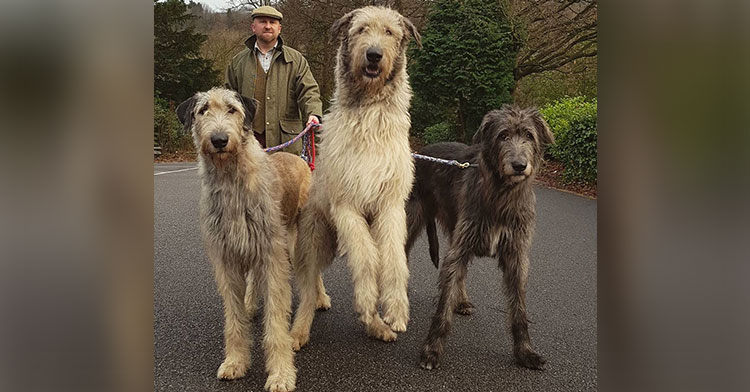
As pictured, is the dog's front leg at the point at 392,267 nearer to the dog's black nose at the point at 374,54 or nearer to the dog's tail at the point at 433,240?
the dog's black nose at the point at 374,54

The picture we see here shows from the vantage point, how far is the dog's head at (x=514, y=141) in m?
3.17

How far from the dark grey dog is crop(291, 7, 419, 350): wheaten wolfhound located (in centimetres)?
39

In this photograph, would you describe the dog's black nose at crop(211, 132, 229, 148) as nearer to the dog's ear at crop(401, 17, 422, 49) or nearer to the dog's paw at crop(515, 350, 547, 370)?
the dog's ear at crop(401, 17, 422, 49)

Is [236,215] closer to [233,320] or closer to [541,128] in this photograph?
[233,320]

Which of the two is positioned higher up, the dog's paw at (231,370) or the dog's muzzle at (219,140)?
the dog's muzzle at (219,140)

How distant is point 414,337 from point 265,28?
10.3 ft

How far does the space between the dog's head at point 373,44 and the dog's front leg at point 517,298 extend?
158 centimetres

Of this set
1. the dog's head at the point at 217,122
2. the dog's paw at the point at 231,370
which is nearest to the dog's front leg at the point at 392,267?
the dog's paw at the point at 231,370

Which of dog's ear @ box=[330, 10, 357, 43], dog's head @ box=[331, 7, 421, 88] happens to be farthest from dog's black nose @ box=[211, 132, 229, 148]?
dog's ear @ box=[330, 10, 357, 43]

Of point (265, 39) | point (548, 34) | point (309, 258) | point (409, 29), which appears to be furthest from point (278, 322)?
point (548, 34)

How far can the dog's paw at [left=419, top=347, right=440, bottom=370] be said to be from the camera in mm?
3338

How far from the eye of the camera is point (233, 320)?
329 cm

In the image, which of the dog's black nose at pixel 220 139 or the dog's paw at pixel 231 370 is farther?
the dog's paw at pixel 231 370
